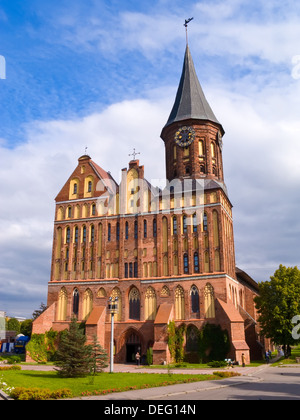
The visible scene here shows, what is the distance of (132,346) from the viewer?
4056cm

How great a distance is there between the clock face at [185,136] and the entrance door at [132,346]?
24.1 metres

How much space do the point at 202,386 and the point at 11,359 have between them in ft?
85.9

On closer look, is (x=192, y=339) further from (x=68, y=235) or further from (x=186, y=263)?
(x=68, y=235)

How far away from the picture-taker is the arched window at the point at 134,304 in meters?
41.3

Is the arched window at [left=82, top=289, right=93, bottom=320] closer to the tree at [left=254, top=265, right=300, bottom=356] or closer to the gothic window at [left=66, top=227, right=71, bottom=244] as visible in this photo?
the gothic window at [left=66, top=227, right=71, bottom=244]

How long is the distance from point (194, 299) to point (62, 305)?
15785 millimetres

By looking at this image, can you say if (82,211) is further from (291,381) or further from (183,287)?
(291,381)

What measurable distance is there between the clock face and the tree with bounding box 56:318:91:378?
29.7m

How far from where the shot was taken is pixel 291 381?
71.6 feet

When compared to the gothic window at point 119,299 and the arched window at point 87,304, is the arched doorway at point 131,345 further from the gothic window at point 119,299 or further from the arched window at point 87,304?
the arched window at point 87,304

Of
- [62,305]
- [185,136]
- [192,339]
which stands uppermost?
[185,136]

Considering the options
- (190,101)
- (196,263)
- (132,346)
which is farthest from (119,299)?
(190,101)
